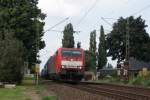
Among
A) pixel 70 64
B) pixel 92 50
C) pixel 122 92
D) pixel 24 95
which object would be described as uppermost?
pixel 92 50

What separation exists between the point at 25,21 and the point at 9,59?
1143 cm

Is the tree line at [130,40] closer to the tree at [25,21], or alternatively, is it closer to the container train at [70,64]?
the tree at [25,21]

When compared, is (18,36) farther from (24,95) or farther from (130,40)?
(130,40)

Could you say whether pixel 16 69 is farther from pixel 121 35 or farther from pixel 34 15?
pixel 121 35

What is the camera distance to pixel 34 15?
65438 mm

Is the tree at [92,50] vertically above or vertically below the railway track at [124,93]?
above

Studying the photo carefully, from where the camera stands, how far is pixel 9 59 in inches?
2058

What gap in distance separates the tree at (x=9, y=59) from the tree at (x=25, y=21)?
21.0 ft

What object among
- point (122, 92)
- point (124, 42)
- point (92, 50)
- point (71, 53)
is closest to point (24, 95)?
point (122, 92)

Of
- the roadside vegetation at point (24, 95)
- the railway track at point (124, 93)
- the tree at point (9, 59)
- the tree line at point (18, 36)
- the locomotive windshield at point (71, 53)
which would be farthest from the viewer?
the locomotive windshield at point (71, 53)

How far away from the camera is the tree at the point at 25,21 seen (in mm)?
61812

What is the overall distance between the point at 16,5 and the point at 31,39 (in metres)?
4.60

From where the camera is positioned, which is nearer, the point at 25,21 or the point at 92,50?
the point at 25,21

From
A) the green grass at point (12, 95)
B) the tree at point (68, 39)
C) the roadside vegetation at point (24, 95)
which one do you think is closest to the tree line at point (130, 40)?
the tree at point (68, 39)
